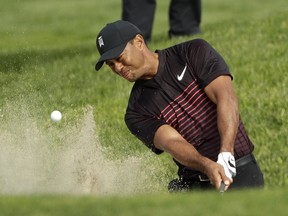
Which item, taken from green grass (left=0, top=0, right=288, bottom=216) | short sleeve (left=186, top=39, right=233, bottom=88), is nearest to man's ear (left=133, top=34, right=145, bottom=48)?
short sleeve (left=186, top=39, right=233, bottom=88)

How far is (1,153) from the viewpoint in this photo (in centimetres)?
965


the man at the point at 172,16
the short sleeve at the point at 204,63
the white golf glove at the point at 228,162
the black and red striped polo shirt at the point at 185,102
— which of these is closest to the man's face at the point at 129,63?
the black and red striped polo shirt at the point at 185,102

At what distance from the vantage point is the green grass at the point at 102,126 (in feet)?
17.5

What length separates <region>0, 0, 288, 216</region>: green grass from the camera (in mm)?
5324

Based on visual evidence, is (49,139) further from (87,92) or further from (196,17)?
(196,17)

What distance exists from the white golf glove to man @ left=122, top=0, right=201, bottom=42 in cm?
765

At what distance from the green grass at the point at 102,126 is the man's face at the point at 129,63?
0.97 metres

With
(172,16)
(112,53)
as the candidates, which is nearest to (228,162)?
(112,53)

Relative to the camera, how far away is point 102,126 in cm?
1105

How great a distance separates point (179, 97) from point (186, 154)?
532 mm

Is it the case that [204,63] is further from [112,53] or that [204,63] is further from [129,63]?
[112,53]

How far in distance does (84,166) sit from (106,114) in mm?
2259

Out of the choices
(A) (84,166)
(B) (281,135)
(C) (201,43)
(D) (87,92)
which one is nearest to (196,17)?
(D) (87,92)

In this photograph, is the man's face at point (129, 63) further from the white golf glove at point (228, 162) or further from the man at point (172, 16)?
the man at point (172, 16)
